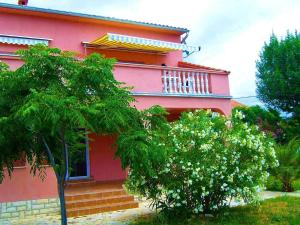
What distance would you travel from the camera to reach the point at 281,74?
29.9 meters

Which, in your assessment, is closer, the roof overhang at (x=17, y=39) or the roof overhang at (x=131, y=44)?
the roof overhang at (x=17, y=39)

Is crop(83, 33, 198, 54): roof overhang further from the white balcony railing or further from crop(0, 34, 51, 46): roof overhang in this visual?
crop(0, 34, 51, 46): roof overhang

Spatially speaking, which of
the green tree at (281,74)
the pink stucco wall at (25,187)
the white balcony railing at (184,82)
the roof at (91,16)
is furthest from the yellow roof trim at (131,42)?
the green tree at (281,74)

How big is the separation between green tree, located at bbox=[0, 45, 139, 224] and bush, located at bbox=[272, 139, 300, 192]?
1006 centimetres

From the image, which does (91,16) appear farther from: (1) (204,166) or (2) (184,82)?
(1) (204,166)

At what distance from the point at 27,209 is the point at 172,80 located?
8249mm

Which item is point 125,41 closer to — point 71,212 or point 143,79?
point 143,79

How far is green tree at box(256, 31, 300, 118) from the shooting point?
2956 centimetres

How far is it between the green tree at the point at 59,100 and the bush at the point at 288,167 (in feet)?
33.0

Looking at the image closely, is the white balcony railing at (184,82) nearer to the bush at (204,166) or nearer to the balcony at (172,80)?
the balcony at (172,80)

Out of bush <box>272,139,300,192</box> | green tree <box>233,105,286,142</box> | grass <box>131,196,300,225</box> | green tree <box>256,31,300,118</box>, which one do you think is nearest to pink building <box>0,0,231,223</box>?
grass <box>131,196,300,225</box>

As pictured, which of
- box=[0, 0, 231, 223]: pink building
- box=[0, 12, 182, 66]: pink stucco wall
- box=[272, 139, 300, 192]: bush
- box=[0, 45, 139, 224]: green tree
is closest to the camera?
box=[0, 45, 139, 224]: green tree

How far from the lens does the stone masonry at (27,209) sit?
1299 centimetres

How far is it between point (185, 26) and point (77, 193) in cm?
1261
